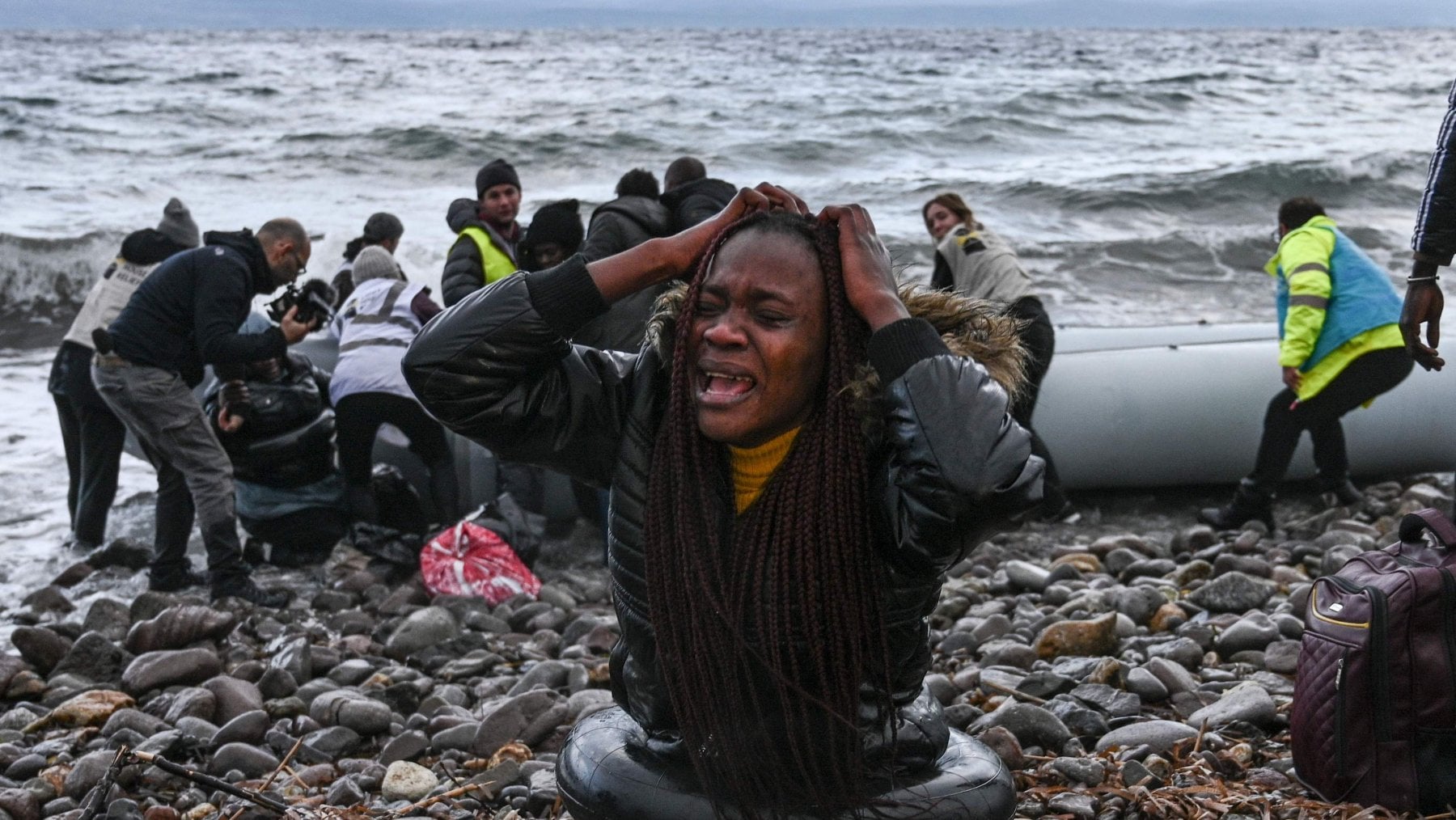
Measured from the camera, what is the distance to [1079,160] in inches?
960

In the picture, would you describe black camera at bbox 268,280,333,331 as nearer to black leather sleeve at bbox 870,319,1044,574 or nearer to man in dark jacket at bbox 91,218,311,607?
man in dark jacket at bbox 91,218,311,607

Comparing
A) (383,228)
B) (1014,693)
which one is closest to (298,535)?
(383,228)

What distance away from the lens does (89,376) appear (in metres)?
7.27

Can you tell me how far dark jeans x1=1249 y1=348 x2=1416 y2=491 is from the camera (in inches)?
268

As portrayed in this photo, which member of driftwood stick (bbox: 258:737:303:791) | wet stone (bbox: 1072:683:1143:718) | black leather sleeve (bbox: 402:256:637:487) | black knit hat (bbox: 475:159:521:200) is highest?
black leather sleeve (bbox: 402:256:637:487)

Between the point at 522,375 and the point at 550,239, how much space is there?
3885 millimetres

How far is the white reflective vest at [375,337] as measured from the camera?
689 centimetres

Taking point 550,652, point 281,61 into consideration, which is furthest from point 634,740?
point 281,61

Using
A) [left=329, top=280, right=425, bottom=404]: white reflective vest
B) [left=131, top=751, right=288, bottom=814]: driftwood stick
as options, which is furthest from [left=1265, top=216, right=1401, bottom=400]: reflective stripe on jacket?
[left=131, top=751, right=288, bottom=814]: driftwood stick

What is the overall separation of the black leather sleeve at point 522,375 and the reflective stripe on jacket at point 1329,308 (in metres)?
4.87

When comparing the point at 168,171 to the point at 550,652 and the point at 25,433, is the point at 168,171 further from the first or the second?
the point at 550,652

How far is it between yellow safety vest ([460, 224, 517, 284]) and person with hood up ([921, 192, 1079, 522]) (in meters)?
2.14

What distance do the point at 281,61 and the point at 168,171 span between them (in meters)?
26.7

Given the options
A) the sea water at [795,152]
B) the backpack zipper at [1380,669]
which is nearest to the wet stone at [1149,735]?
the backpack zipper at [1380,669]
